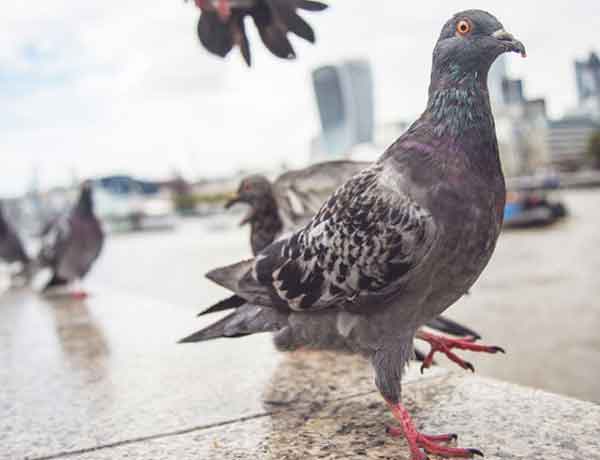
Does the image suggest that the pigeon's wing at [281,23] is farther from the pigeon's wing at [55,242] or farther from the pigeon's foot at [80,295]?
the pigeon's wing at [55,242]

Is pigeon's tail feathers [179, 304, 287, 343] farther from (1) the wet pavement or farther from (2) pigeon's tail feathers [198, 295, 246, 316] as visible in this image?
(1) the wet pavement

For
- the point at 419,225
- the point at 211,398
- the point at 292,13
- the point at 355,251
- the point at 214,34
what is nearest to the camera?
the point at 214,34

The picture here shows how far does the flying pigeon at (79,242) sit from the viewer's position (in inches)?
315

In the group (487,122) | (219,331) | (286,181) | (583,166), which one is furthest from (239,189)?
(583,166)

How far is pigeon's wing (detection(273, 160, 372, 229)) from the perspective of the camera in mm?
3268

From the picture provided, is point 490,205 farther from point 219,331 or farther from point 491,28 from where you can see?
point 219,331

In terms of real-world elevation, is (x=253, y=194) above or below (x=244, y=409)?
above

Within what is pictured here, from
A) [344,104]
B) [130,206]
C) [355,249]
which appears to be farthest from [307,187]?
[344,104]

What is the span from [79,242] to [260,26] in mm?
6735

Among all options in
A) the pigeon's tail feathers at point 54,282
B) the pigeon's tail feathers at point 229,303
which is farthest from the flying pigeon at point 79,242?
the pigeon's tail feathers at point 229,303

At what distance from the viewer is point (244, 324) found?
9.09 feet

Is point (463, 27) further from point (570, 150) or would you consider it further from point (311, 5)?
point (570, 150)

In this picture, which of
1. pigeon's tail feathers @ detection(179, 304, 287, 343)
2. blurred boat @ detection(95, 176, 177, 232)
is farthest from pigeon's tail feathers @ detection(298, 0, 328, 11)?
blurred boat @ detection(95, 176, 177, 232)

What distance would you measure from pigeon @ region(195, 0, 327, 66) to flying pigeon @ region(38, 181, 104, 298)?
258 inches
